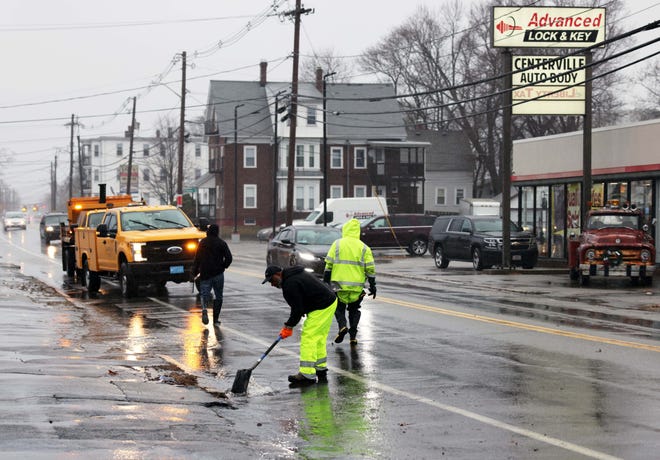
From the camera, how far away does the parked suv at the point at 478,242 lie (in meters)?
34.2

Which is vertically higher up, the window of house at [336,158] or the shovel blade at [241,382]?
the window of house at [336,158]

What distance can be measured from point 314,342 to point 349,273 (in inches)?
120

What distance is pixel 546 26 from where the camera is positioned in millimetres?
34188

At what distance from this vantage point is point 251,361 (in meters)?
13.8

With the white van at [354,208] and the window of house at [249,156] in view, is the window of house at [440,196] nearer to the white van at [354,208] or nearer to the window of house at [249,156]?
the window of house at [249,156]

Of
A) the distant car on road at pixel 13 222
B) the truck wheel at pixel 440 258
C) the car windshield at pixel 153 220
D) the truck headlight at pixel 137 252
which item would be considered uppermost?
the car windshield at pixel 153 220

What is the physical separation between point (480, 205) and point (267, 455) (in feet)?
204

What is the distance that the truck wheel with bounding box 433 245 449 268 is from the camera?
36.6 m

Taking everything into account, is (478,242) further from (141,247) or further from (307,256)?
(141,247)

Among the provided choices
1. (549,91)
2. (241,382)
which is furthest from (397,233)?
(241,382)

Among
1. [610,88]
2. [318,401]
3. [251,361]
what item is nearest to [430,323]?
[251,361]

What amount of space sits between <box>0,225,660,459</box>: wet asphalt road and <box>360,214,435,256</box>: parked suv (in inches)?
994

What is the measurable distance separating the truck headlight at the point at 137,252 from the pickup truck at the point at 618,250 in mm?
11539

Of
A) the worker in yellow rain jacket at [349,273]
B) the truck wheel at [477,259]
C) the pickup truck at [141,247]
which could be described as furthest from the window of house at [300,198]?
the worker in yellow rain jacket at [349,273]
